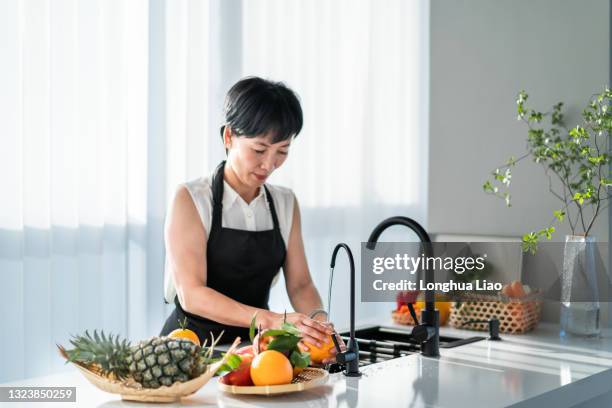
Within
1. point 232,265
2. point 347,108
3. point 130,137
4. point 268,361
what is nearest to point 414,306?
point 232,265

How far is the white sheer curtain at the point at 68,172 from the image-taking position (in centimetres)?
273

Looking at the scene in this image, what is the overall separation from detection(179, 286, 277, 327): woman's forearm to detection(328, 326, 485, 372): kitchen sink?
347mm

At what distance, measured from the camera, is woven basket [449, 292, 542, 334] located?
2.60 m

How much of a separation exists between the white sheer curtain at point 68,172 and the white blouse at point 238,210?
53 cm

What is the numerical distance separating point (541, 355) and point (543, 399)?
0.48 metres

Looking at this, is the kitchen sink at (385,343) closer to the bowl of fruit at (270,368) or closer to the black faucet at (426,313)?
the black faucet at (426,313)

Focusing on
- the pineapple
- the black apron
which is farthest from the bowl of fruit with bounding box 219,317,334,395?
the black apron

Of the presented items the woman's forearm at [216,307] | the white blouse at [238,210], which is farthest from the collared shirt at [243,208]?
the woman's forearm at [216,307]

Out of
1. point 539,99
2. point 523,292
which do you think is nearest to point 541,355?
point 523,292

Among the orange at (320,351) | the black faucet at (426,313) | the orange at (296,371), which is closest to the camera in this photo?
the orange at (296,371)

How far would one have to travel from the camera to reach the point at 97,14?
296cm

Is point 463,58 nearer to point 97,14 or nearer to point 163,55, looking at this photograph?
point 163,55

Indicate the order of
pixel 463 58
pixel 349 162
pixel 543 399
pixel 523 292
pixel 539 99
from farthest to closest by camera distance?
pixel 349 162 < pixel 463 58 < pixel 539 99 < pixel 523 292 < pixel 543 399

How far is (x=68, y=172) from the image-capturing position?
289 cm
